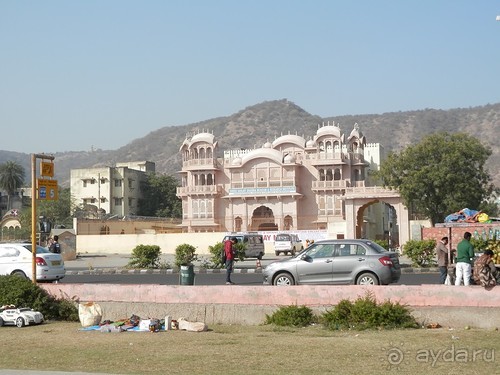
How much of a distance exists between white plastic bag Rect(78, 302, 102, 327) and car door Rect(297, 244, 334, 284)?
5538 mm

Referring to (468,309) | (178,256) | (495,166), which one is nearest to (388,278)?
(468,309)

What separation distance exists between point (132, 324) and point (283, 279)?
216 inches

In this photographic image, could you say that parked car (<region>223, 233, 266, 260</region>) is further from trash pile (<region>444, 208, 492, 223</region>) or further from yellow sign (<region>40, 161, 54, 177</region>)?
yellow sign (<region>40, 161, 54, 177</region>)

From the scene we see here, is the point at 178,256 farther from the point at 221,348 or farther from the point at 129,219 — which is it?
the point at 129,219

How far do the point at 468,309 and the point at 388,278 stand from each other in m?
4.82

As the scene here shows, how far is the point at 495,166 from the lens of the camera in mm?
180125

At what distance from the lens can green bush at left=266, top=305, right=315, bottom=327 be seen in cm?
1541

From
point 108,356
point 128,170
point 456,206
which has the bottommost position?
point 108,356

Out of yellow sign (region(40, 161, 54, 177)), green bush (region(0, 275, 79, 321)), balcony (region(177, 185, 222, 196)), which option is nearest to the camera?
green bush (region(0, 275, 79, 321))

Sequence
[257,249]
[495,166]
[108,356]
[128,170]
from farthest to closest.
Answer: [495,166], [128,170], [257,249], [108,356]

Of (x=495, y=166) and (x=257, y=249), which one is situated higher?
(x=495, y=166)

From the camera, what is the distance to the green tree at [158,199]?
97.2m

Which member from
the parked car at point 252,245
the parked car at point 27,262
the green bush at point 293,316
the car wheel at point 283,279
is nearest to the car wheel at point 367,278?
the car wheel at point 283,279

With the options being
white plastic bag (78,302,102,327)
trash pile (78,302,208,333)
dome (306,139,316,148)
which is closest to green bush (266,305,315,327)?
trash pile (78,302,208,333)
